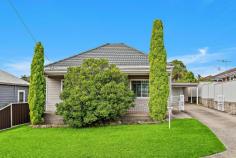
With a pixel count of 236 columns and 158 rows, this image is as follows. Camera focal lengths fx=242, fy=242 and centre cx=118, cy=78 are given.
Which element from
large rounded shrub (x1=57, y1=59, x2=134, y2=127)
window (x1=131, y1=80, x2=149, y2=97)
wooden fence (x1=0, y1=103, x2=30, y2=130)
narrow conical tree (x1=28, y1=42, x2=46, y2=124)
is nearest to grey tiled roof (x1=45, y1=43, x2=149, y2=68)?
window (x1=131, y1=80, x2=149, y2=97)

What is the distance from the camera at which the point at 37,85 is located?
47.3 ft

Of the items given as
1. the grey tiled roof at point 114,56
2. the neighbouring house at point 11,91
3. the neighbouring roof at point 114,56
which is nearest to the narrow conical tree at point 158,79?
the neighbouring roof at point 114,56

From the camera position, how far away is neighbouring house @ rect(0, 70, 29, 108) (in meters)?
18.1

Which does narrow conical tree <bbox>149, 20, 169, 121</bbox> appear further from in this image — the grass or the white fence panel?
the white fence panel

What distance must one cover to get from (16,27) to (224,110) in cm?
1780

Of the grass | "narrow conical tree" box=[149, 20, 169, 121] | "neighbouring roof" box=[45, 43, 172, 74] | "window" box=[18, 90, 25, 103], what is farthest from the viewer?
"window" box=[18, 90, 25, 103]

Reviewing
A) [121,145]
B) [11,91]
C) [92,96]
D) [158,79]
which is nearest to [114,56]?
[158,79]

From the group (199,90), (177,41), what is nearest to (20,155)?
(177,41)

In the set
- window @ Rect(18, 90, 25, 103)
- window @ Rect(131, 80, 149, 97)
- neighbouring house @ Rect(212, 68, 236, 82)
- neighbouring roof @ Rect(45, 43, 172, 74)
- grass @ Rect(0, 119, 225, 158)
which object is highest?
neighbouring roof @ Rect(45, 43, 172, 74)

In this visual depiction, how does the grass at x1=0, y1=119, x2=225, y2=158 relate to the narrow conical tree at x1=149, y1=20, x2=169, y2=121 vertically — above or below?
below

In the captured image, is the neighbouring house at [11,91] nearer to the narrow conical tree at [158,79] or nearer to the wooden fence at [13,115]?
the wooden fence at [13,115]

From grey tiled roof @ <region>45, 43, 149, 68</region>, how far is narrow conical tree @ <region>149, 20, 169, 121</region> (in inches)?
130

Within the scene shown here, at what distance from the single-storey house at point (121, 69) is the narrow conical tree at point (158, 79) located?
4.57 ft

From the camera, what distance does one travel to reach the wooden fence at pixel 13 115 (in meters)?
14.5
